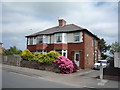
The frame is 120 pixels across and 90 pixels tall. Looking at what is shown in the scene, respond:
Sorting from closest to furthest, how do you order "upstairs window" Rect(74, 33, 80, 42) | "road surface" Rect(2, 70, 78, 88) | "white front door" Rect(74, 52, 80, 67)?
"road surface" Rect(2, 70, 78, 88), "white front door" Rect(74, 52, 80, 67), "upstairs window" Rect(74, 33, 80, 42)

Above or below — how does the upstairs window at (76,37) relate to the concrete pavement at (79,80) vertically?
above

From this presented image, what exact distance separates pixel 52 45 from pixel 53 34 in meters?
1.95

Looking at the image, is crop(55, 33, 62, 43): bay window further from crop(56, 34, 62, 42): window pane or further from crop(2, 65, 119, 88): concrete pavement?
crop(2, 65, 119, 88): concrete pavement

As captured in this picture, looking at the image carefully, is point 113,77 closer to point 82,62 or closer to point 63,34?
point 82,62

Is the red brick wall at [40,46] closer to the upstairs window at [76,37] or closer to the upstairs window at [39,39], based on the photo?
the upstairs window at [39,39]

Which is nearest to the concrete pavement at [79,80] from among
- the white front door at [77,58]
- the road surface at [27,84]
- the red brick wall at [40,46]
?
the road surface at [27,84]

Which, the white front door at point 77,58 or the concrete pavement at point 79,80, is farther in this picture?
the white front door at point 77,58

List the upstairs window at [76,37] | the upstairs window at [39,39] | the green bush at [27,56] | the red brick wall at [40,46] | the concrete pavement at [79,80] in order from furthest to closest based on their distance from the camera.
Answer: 1. the upstairs window at [39,39]
2. the red brick wall at [40,46]
3. the upstairs window at [76,37]
4. the green bush at [27,56]
5. the concrete pavement at [79,80]

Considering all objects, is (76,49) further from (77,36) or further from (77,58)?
(77,36)

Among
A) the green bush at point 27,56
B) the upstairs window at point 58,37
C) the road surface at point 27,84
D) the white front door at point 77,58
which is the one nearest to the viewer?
the road surface at point 27,84

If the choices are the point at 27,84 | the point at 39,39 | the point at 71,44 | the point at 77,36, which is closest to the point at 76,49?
the point at 71,44

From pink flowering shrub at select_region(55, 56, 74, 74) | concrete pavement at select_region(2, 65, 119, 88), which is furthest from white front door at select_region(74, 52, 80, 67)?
concrete pavement at select_region(2, 65, 119, 88)

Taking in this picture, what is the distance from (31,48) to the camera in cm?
2795

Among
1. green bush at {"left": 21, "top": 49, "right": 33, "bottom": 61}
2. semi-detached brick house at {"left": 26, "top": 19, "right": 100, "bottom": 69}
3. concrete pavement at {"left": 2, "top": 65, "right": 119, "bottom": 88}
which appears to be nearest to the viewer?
concrete pavement at {"left": 2, "top": 65, "right": 119, "bottom": 88}
